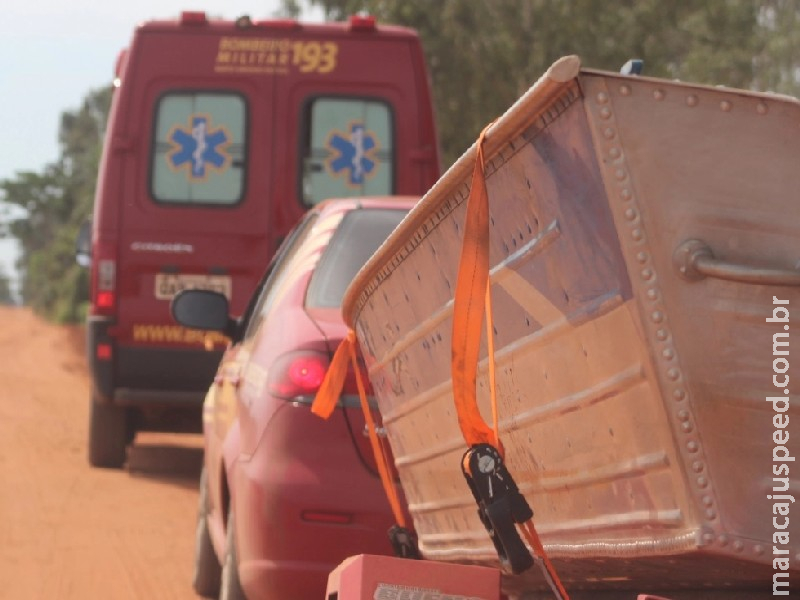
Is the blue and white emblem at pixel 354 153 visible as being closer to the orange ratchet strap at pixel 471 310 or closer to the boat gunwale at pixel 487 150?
the boat gunwale at pixel 487 150

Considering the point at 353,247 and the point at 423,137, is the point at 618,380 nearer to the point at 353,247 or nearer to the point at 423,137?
the point at 353,247

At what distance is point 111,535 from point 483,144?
6124mm

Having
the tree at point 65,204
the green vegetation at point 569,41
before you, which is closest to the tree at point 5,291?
the tree at point 65,204

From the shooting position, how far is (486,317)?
3783 mm

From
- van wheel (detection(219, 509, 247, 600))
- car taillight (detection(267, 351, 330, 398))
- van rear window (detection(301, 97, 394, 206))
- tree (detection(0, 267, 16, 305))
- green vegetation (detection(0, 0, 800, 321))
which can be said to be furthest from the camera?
tree (detection(0, 267, 16, 305))

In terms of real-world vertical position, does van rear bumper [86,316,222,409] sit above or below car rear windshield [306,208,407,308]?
below

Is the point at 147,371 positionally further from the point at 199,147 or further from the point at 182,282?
the point at 199,147

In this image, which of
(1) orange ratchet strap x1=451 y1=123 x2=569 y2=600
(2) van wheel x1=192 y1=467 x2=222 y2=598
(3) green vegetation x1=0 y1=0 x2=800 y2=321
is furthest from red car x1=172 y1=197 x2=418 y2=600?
(3) green vegetation x1=0 y1=0 x2=800 y2=321

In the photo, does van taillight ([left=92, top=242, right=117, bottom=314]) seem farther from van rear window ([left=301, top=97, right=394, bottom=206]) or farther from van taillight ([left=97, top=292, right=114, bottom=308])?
van rear window ([left=301, top=97, right=394, bottom=206])

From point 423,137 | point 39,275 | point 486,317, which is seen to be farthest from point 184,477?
point 39,275

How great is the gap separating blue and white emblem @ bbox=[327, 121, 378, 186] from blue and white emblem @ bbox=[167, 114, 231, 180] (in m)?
0.68

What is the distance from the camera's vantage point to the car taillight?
223 inches

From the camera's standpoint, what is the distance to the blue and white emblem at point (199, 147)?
37.9ft

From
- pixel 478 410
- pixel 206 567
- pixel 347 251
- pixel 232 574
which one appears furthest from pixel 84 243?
pixel 478 410
